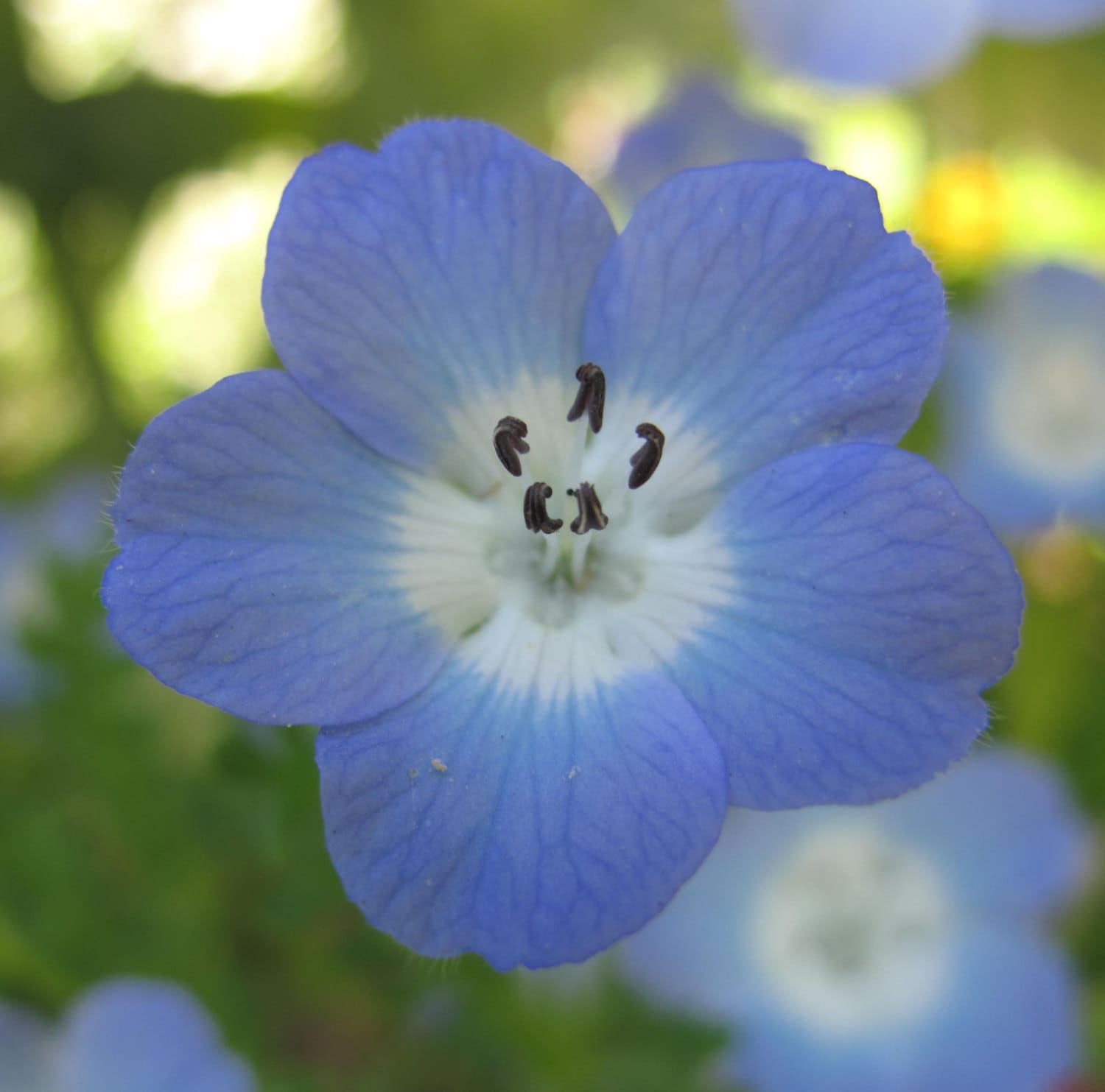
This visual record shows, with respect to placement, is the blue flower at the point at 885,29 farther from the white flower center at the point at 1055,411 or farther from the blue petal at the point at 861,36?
the white flower center at the point at 1055,411

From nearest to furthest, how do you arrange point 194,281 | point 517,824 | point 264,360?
point 517,824 < point 264,360 < point 194,281

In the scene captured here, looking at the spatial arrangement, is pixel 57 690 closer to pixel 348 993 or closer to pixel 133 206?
pixel 348 993

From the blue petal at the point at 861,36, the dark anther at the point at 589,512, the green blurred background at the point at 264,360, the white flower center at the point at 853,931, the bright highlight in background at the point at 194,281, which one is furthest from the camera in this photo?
the bright highlight in background at the point at 194,281

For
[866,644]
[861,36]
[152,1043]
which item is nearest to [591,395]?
[866,644]

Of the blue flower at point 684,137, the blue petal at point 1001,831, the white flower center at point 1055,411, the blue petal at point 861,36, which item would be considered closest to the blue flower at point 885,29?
the blue petal at point 861,36

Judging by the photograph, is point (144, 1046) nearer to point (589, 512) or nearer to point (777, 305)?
point (589, 512)

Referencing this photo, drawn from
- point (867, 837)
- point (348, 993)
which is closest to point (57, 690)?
point (348, 993)
